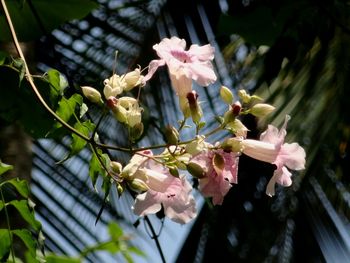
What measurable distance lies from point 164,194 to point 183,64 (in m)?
0.15

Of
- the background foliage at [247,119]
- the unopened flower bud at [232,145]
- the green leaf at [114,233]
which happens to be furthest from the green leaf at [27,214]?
the background foliage at [247,119]

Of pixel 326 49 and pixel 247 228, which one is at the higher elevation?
pixel 326 49

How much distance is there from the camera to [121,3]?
2027 mm

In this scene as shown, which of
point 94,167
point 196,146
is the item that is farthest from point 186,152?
point 94,167

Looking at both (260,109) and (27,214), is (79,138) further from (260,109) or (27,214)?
(260,109)

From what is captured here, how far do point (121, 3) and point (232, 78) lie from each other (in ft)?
1.15

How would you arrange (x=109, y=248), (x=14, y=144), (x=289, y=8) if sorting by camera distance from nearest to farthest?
(x=109, y=248)
(x=14, y=144)
(x=289, y=8)

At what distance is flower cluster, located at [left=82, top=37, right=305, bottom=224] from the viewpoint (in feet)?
2.78

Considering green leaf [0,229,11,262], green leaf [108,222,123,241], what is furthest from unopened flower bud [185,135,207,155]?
green leaf [108,222,123,241]

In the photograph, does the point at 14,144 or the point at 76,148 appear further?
the point at 14,144

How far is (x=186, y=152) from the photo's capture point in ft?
2.80

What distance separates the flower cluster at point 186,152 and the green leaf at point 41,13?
0.43m

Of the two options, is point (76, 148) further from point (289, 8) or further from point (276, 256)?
point (276, 256)

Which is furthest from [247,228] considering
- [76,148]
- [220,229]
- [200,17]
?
[76,148]
